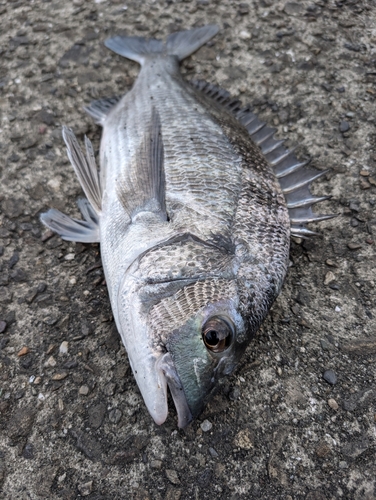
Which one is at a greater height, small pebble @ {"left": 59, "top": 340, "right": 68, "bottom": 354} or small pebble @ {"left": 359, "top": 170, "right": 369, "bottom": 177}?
small pebble @ {"left": 359, "top": 170, "right": 369, "bottom": 177}

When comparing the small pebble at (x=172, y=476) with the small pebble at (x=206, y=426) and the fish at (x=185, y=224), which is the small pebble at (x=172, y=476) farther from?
the fish at (x=185, y=224)

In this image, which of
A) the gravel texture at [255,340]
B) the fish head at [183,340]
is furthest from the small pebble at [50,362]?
the fish head at [183,340]

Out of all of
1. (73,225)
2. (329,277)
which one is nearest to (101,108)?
(73,225)

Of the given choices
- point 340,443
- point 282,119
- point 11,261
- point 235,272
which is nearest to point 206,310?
point 235,272

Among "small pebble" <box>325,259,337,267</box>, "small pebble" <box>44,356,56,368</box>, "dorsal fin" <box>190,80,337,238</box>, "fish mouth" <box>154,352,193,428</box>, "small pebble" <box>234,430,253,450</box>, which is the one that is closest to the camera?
"fish mouth" <box>154,352,193,428</box>

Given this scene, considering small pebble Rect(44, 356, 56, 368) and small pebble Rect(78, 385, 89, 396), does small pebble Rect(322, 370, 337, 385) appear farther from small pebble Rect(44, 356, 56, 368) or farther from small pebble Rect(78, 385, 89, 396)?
small pebble Rect(44, 356, 56, 368)

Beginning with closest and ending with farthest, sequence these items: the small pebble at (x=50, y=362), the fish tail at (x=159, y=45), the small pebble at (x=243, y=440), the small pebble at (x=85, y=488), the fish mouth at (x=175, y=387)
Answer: the fish mouth at (x=175, y=387), the small pebble at (x=85, y=488), the small pebble at (x=243, y=440), the small pebble at (x=50, y=362), the fish tail at (x=159, y=45)

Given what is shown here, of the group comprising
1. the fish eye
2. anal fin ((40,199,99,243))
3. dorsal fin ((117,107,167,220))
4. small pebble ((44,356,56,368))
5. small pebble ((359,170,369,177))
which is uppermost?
dorsal fin ((117,107,167,220))

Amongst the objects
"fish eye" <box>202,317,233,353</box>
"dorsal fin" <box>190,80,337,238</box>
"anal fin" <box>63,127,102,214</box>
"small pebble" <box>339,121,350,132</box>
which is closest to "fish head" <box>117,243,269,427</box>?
"fish eye" <box>202,317,233,353</box>
